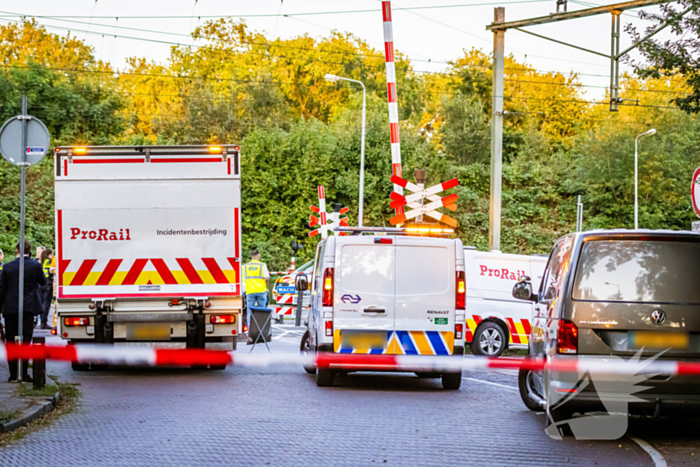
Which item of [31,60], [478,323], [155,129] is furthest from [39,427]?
[155,129]

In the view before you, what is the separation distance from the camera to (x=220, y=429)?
26.6 feet

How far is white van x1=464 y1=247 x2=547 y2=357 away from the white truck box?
215 inches

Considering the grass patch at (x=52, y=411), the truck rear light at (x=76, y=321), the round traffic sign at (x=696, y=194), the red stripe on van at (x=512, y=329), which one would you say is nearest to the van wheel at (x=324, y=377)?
the grass patch at (x=52, y=411)

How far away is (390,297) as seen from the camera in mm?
11273

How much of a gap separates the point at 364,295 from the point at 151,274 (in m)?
2.98

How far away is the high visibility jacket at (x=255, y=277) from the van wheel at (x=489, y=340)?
5058 millimetres

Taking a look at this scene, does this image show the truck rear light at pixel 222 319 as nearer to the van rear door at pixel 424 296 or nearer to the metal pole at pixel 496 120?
the van rear door at pixel 424 296

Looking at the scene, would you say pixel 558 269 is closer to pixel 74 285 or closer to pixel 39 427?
pixel 39 427

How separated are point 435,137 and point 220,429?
4308 centimetres

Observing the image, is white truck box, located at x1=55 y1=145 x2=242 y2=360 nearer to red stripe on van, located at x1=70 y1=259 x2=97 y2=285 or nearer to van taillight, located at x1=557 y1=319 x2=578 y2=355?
red stripe on van, located at x1=70 y1=259 x2=97 y2=285

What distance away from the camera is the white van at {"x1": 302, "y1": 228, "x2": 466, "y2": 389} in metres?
11.2

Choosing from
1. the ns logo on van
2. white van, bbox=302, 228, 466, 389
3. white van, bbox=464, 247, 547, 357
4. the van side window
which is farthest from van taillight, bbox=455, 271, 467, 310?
white van, bbox=464, 247, 547, 357

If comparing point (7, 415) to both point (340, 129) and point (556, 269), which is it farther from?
point (340, 129)

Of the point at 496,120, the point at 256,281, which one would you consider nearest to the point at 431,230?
the point at 256,281
